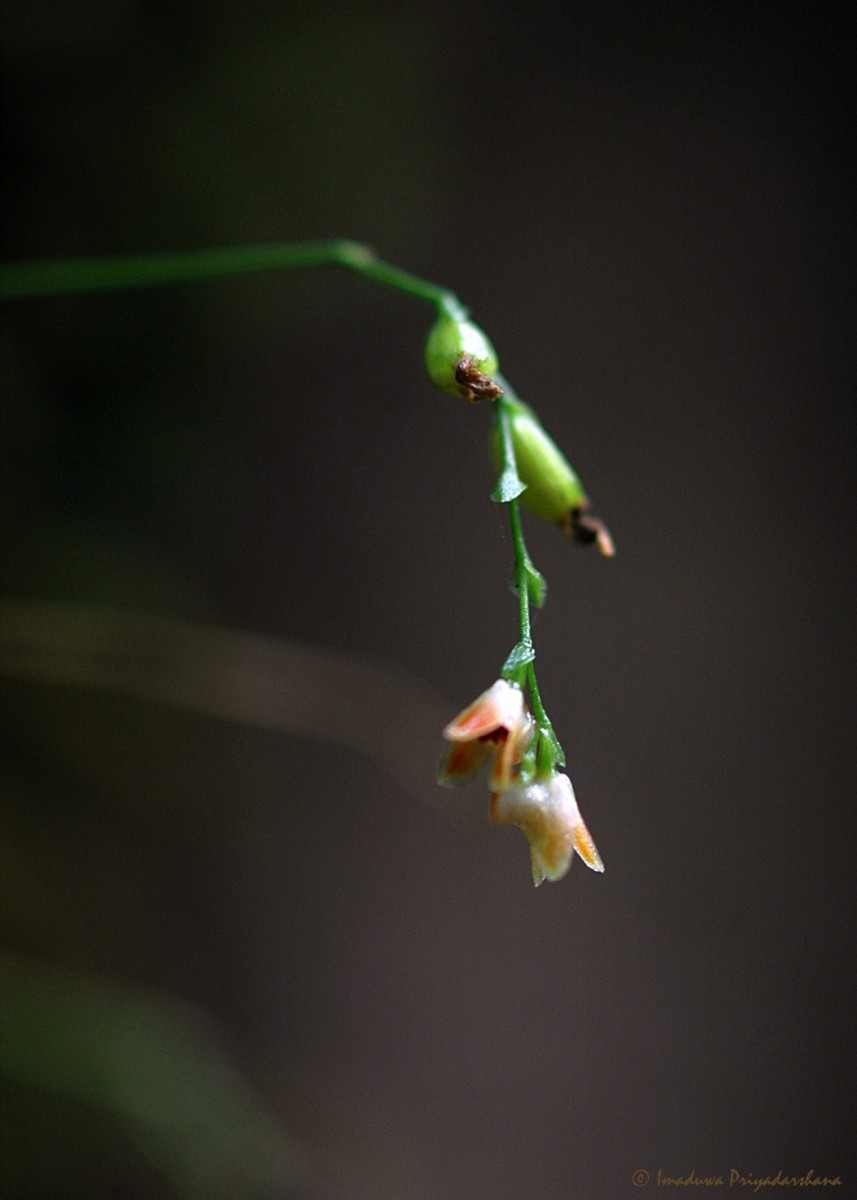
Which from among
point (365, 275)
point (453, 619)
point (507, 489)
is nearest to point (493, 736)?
point (507, 489)

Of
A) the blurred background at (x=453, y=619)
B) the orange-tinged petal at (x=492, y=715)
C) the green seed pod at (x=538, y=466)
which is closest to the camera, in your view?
the orange-tinged petal at (x=492, y=715)

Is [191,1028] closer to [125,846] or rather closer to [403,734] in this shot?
[125,846]

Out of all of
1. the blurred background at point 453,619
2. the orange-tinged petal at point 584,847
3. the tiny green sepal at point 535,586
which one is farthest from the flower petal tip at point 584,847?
the blurred background at point 453,619

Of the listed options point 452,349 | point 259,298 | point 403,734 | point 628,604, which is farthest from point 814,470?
point 452,349

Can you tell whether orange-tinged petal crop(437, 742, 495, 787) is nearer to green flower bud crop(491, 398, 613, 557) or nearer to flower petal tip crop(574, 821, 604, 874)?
flower petal tip crop(574, 821, 604, 874)

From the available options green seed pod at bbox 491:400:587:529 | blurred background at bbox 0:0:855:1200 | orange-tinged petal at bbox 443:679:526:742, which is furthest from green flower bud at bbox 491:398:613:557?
blurred background at bbox 0:0:855:1200

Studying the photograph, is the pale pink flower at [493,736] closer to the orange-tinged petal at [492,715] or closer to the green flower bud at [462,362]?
the orange-tinged petal at [492,715]

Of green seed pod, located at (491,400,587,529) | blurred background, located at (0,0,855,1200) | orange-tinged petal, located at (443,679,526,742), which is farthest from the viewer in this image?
blurred background, located at (0,0,855,1200)
